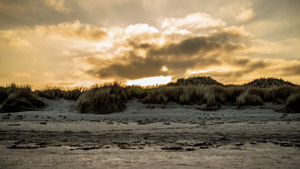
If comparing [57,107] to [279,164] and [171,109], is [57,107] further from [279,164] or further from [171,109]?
[279,164]

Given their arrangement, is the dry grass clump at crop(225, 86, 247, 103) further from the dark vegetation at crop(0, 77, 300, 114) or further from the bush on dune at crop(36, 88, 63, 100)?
the bush on dune at crop(36, 88, 63, 100)

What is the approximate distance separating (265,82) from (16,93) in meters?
20.1

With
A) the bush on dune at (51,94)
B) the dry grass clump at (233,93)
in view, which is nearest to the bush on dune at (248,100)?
the dry grass clump at (233,93)

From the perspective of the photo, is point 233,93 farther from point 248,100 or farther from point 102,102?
point 102,102

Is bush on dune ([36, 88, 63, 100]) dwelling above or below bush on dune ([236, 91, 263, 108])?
above

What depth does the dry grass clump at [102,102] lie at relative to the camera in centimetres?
971

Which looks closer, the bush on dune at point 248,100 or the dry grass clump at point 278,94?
the bush on dune at point 248,100

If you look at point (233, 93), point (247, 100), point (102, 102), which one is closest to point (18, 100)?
point (102, 102)

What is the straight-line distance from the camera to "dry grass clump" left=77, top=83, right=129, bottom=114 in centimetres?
971

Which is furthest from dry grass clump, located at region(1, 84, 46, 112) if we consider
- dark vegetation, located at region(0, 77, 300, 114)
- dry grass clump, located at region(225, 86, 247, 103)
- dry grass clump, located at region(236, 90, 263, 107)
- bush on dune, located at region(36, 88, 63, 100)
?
dry grass clump, located at region(236, 90, 263, 107)

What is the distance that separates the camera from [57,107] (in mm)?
10945

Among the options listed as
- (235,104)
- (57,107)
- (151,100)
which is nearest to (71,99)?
(57,107)

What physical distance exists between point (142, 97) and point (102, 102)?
226 centimetres

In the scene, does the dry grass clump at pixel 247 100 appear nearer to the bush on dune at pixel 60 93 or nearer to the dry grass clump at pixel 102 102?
the dry grass clump at pixel 102 102
